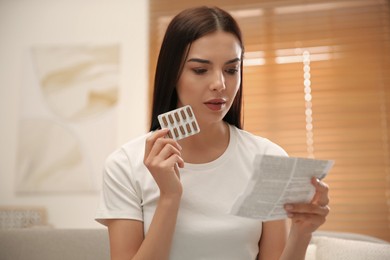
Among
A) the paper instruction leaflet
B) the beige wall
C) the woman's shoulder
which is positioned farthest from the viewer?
the beige wall

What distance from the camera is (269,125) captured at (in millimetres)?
2787

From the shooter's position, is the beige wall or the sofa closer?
the sofa

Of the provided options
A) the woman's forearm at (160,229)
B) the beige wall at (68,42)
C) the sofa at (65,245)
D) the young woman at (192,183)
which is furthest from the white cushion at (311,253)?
the beige wall at (68,42)

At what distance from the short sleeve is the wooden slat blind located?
1737 millimetres

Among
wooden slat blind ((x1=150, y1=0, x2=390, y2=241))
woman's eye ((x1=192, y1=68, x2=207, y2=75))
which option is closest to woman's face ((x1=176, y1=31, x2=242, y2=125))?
woman's eye ((x1=192, y1=68, x2=207, y2=75))

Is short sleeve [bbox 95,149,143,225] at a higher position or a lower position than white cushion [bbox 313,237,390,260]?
higher

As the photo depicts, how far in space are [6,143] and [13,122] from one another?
149 millimetres

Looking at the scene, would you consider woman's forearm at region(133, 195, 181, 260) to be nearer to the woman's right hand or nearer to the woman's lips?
the woman's right hand

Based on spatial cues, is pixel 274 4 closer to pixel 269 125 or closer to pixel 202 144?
pixel 269 125

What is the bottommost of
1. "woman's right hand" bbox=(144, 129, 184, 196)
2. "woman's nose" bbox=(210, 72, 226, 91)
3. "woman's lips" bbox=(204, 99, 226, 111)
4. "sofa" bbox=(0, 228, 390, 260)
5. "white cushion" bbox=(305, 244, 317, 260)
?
"white cushion" bbox=(305, 244, 317, 260)

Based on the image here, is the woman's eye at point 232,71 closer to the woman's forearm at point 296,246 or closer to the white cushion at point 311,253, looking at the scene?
the woman's forearm at point 296,246

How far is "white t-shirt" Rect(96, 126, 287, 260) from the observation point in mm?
1100

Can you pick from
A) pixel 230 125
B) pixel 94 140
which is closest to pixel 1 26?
pixel 94 140

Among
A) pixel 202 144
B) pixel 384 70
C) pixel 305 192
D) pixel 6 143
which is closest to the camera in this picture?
pixel 305 192
